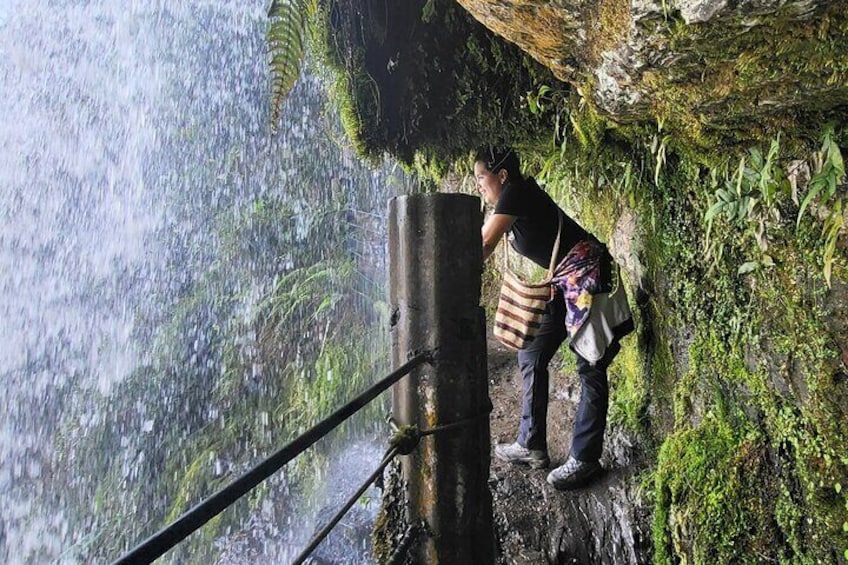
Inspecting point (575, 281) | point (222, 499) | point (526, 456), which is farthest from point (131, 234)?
point (222, 499)

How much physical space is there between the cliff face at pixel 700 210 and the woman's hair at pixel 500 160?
0.12 meters

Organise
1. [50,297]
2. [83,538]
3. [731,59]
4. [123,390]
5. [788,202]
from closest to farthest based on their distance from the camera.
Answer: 1. [731,59]
2. [788,202]
3. [83,538]
4. [123,390]
5. [50,297]

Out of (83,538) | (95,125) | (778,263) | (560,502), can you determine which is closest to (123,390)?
(83,538)

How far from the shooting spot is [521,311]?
3.61 m

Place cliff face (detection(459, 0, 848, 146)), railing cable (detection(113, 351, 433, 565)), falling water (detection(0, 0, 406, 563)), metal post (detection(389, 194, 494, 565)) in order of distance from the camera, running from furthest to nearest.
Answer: falling water (detection(0, 0, 406, 563)) < metal post (detection(389, 194, 494, 565)) < cliff face (detection(459, 0, 848, 146)) < railing cable (detection(113, 351, 433, 565))

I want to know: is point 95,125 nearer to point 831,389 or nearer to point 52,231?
point 52,231

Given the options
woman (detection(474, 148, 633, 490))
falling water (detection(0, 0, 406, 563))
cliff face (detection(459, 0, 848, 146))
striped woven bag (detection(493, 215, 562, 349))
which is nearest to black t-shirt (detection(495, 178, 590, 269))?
woman (detection(474, 148, 633, 490))

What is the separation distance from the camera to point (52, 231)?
1080 centimetres

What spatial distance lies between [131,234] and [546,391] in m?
10.5

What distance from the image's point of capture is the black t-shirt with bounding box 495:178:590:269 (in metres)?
3.26

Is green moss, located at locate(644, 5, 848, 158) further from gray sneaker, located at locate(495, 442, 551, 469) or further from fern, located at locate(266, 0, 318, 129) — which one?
gray sneaker, located at locate(495, 442, 551, 469)

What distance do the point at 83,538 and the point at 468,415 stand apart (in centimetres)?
967

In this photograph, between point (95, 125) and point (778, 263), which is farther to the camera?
point (95, 125)

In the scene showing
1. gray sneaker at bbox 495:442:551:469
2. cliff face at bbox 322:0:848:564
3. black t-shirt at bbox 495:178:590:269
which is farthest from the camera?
gray sneaker at bbox 495:442:551:469
